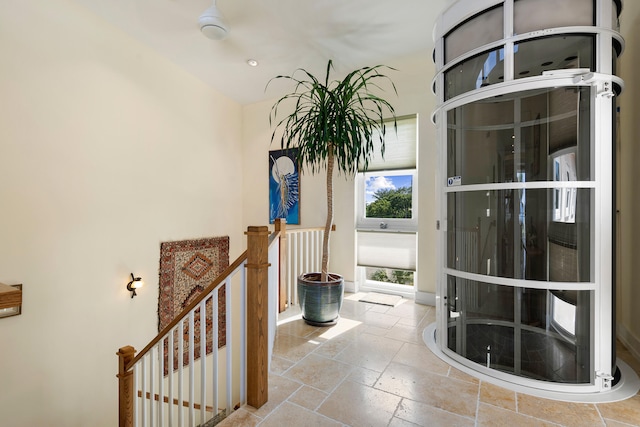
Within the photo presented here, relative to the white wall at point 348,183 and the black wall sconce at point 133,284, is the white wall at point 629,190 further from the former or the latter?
the black wall sconce at point 133,284

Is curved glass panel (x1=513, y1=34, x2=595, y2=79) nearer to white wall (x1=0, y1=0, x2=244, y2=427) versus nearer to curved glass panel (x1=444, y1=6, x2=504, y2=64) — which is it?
curved glass panel (x1=444, y1=6, x2=504, y2=64)

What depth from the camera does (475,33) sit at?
1.85m

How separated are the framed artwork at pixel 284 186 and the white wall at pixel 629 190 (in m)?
3.25

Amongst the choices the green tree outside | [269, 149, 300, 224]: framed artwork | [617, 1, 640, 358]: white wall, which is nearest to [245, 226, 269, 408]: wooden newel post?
the green tree outside

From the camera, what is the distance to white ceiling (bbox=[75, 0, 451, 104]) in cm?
279

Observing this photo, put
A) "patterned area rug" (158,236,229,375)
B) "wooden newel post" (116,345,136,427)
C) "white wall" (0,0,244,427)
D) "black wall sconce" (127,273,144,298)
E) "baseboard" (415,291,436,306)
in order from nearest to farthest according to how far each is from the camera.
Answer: "wooden newel post" (116,345,136,427) → "white wall" (0,0,244,427) → "baseboard" (415,291,436,306) → "black wall sconce" (127,273,144,298) → "patterned area rug" (158,236,229,375)

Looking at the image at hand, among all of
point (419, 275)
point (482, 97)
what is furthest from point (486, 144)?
point (419, 275)

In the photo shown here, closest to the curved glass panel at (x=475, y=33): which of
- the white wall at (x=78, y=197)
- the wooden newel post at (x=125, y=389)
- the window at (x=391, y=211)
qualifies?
the window at (x=391, y=211)

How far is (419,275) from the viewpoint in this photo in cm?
336

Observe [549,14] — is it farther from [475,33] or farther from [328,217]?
[328,217]

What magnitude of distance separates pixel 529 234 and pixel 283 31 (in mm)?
2902

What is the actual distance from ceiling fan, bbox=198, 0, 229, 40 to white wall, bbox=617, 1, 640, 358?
3177 mm

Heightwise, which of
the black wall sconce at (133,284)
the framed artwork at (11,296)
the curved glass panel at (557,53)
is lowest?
the black wall sconce at (133,284)

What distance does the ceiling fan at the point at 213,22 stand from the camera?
2609 mm
